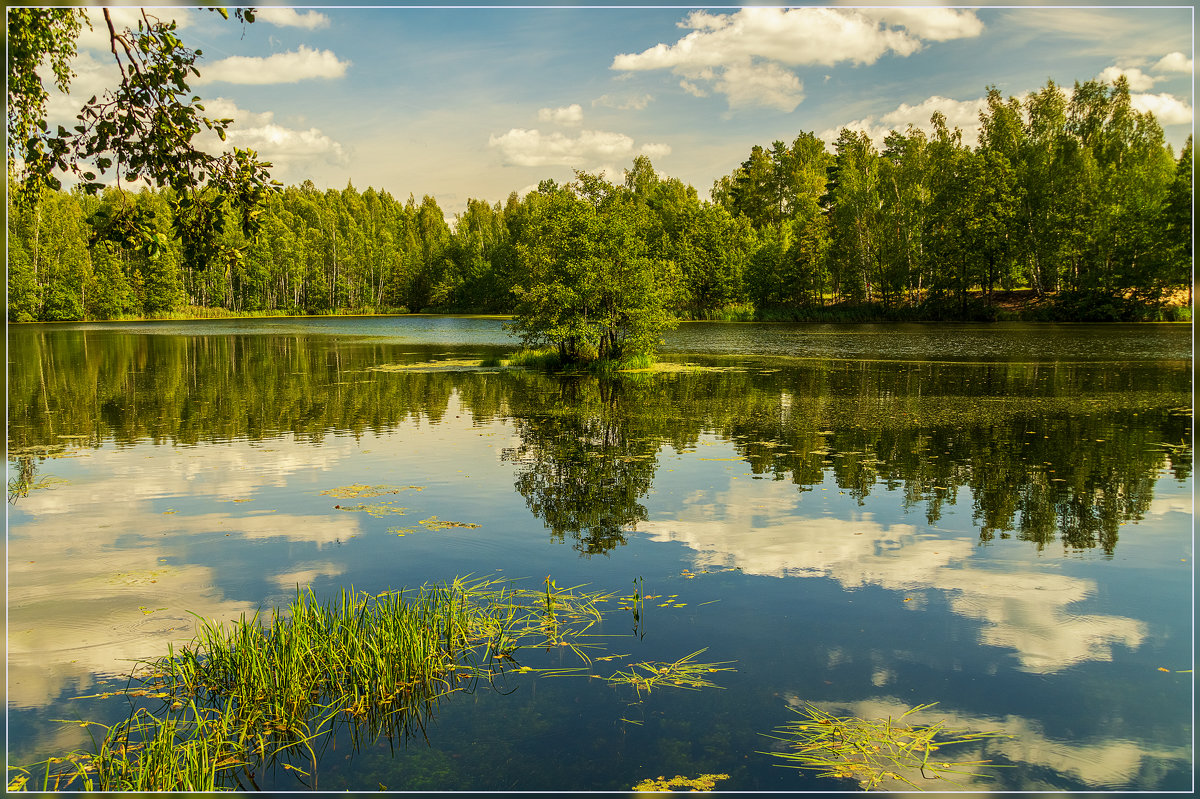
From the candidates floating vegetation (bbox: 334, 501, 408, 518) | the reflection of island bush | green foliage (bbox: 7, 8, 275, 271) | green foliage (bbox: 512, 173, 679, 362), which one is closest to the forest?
green foliage (bbox: 512, 173, 679, 362)

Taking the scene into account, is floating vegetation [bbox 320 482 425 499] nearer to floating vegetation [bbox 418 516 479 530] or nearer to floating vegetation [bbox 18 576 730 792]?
floating vegetation [bbox 418 516 479 530]

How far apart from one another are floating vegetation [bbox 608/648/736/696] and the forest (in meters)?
28.6

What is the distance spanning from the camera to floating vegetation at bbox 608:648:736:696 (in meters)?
7.44

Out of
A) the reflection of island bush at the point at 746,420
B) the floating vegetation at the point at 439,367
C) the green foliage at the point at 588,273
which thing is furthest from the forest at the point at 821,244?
the reflection of island bush at the point at 746,420

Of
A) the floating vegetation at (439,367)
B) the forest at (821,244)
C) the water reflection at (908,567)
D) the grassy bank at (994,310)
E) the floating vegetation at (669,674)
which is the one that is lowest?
the floating vegetation at (669,674)

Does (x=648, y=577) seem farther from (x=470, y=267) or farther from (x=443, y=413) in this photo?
(x=470, y=267)

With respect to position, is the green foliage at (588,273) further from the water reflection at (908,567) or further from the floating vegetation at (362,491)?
the water reflection at (908,567)

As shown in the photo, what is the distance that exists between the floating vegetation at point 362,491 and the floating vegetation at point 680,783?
9876mm

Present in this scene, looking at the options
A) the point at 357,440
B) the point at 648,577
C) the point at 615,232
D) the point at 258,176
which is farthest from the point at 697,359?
the point at 258,176

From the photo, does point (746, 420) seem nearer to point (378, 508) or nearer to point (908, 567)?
point (378, 508)

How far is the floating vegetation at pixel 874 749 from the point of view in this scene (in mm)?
6105

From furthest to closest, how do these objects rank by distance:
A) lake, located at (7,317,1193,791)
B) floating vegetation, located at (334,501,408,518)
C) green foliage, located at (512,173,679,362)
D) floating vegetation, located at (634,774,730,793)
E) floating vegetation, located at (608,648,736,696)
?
green foliage, located at (512,173,679,362) < floating vegetation, located at (334,501,408,518) < floating vegetation, located at (608,648,736,696) < lake, located at (7,317,1193,791) < floating vegetation, located at (634,774,730,793)

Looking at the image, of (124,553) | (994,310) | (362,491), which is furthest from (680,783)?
(994,310)

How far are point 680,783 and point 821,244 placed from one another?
89.8 metres
